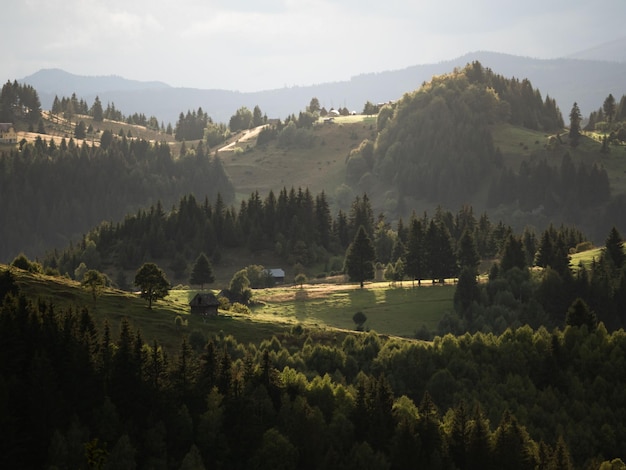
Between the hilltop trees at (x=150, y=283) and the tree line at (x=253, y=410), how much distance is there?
1508 centimetres

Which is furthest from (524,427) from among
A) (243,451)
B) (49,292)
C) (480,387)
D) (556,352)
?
(49,292)

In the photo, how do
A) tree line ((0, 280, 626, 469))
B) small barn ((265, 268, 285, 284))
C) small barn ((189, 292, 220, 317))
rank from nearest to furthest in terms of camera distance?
tree line ((0, 280, 626, 469))
small barn ((189, 292, 220, 317))
small barn ((265, 268, 285, 284))

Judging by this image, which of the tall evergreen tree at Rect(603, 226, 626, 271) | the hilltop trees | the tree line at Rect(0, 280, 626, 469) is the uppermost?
the tall evergreen tree at Rect(603, 226, 626, 271)

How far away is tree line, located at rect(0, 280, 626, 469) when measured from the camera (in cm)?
7819

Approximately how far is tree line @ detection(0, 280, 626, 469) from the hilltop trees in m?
15.1

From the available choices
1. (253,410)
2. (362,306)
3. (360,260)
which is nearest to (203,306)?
(362,306)

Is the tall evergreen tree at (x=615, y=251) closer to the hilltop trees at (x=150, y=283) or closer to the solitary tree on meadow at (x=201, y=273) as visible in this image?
the solitary tree on meadow at (x=201, y=273)

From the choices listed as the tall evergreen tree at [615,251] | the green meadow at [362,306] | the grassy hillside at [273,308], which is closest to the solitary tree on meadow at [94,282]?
the grassy hillside at [273,308]

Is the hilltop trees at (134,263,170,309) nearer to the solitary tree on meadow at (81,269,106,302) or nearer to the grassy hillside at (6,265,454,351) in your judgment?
the grassy hillside at (6,265,454,351)

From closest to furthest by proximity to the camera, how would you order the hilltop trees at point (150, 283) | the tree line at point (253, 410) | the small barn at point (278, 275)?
the tree line at point (253, 410) → the hilltop trees at point (150, 283) → the small barn at point (278, 275)

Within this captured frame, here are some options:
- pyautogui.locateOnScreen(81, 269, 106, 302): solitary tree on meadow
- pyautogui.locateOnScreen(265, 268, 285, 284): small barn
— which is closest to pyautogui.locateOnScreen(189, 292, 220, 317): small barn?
pyautogui.locateOnScreen(81, 269, 106, 302): solitary tree on meadow

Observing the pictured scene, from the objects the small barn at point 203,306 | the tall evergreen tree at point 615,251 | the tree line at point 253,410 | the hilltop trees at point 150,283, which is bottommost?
the tree line at point 253,410

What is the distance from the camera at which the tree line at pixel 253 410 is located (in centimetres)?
7819

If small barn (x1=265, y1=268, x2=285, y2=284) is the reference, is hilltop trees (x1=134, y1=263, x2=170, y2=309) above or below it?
above
